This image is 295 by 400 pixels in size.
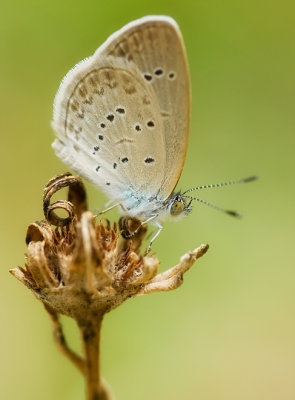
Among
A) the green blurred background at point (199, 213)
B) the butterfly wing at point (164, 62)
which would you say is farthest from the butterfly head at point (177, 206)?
the green blurred background at point (199, 213)

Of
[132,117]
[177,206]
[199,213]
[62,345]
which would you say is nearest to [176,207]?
[177,206]

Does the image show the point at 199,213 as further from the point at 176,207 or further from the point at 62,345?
the point at 62,345

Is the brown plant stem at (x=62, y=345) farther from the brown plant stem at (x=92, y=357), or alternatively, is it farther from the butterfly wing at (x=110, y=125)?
the butterfly wing at (x=110, y=125)

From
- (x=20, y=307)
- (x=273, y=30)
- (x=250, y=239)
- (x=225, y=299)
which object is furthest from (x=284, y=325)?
(x=273, y=30)

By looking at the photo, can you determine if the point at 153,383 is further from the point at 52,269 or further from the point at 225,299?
the point at 52,269

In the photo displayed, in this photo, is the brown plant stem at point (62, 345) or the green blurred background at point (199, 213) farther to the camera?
the green blurred background at point (199, 213)

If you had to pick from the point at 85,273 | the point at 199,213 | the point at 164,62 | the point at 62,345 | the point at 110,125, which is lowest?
the point at 199,213
